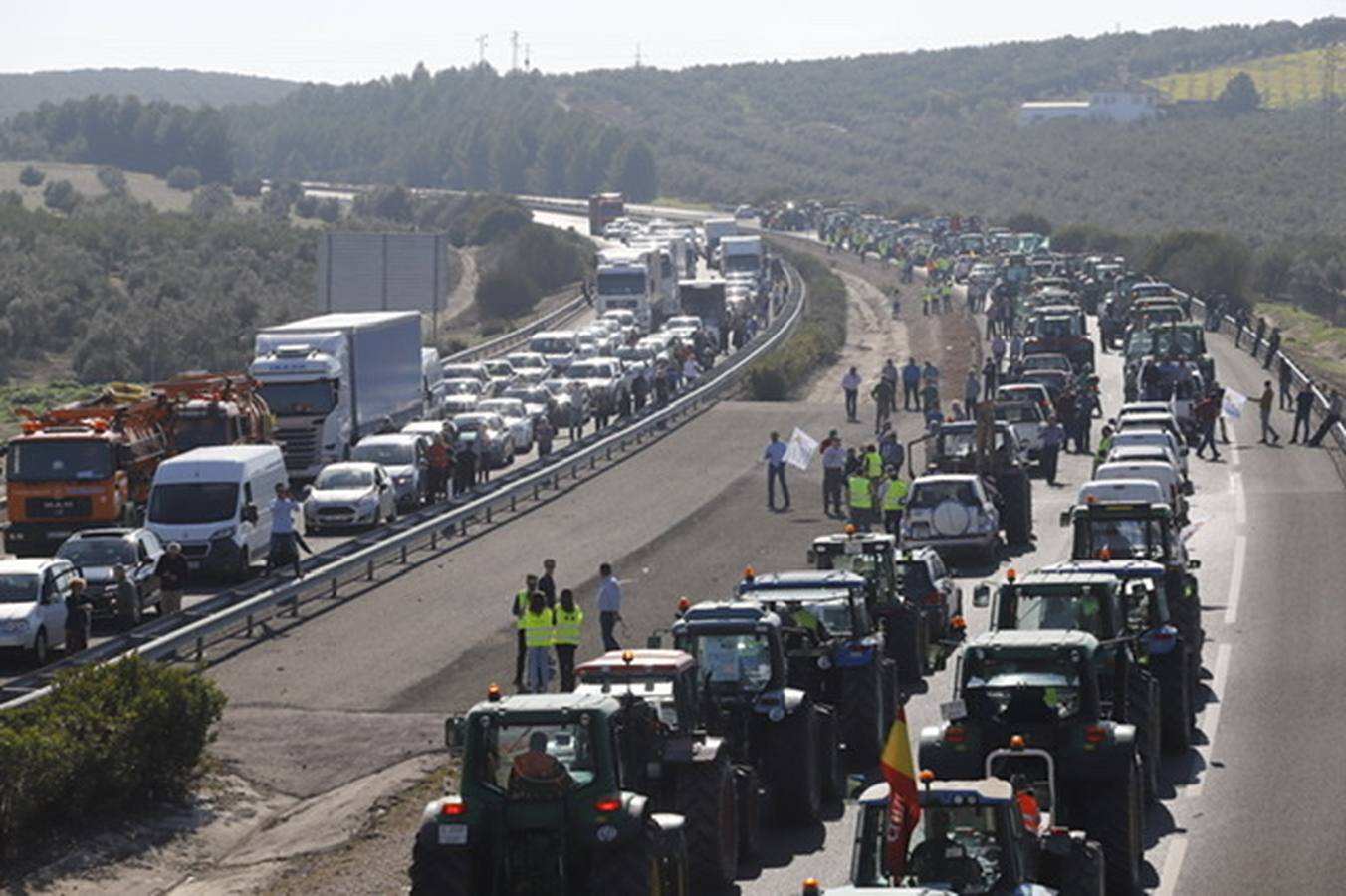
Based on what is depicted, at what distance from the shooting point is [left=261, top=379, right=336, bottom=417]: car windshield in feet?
154

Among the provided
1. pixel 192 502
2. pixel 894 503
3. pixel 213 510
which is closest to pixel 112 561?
pixel 213 510

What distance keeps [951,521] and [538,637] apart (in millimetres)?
12282

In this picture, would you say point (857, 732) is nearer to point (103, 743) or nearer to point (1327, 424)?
point (103, 743)

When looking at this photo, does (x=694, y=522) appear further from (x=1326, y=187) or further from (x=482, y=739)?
(x=1326, y=187)

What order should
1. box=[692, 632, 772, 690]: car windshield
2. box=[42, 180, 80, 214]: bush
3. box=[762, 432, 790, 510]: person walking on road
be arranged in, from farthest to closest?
1. box=[42, 180, 80, 214]: bush
2. box=[762, 432, 790, 510]: person walking on road
3. box=[692, 632, 772, 690]: car windshield

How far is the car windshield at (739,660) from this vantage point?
19.6 metres

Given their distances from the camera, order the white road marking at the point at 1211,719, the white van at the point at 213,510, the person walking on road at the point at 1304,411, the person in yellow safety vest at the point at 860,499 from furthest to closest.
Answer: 1. the person walking on road at the point at 1304,411
2. the person in yellow safety vest at the point at 860,499
3. the white van at the point at 213,510
4. the white road marking at the point at 1211,719

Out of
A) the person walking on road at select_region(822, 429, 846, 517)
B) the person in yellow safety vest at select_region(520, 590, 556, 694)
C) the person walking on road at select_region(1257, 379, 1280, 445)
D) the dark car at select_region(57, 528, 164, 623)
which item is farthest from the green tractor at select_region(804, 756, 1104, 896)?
the person walking on road at select_region(1257, 379, 1280, 445)

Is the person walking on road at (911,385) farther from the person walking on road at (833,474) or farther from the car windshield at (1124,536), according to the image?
the car windshield at (1124,536)

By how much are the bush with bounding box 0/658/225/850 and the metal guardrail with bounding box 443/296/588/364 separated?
47751 millimetres

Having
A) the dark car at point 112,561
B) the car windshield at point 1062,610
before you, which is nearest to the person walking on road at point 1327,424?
the dark car at point 112,561

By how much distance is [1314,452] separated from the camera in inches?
2044

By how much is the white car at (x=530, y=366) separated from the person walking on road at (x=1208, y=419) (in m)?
17.1

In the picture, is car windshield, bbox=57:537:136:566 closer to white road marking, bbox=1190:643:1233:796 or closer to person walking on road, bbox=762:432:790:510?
white road marking, bbox=1190:643:1233:796
